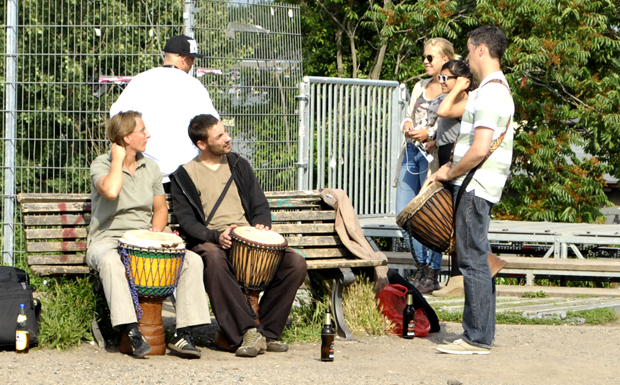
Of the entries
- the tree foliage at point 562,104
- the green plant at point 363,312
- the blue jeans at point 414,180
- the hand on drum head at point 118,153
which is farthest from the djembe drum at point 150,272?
the tree foliage at point 562,104

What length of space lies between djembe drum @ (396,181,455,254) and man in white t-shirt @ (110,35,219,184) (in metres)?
1.68

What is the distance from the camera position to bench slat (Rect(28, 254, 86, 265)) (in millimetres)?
5906

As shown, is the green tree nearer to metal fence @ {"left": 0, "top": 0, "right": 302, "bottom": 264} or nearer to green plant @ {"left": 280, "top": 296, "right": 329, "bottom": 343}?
metal fence @ {"left": 0, "top": 0, "right": 302, "bottom": 264}

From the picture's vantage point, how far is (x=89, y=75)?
Result: 29.5ft

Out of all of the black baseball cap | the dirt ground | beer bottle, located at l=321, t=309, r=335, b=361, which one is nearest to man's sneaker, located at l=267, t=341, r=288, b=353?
the dirt ground

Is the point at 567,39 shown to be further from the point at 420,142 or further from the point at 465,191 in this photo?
the point at 465,191

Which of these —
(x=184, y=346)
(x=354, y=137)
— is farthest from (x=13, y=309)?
(x=354, y=137)

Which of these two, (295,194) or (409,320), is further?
(295,194)

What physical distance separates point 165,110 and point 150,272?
1637 mm

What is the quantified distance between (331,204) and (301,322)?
3.04ft

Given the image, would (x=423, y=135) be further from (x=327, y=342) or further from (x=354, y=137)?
(x=354, y=137)

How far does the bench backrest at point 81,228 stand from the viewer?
19.5 ft

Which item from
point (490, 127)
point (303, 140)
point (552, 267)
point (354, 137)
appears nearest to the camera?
point (490, 127)

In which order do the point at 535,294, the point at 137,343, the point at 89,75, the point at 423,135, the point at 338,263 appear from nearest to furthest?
the point at 137,343, the point at 338,263, the point at 423,135, the point at 535,294, the point at 89,75
